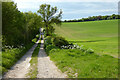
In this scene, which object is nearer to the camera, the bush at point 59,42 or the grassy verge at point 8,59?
the grassy verge at point 8,59

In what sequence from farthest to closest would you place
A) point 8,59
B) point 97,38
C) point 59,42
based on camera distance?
point 97,38, point 59,42, point 8,59

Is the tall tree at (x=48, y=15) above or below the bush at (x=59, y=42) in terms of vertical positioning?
above

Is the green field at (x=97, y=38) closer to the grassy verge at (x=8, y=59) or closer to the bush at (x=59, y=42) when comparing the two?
the bush at (x=59, y=42)

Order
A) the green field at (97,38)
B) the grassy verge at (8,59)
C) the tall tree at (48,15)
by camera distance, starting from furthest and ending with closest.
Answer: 1. the tall tree at (48,15)
2. the green field at (97,38)
3. the grassy verge at (8,59)

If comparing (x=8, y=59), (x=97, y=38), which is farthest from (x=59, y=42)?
(x=97, y=38)

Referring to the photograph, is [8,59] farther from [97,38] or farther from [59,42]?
[97,38]

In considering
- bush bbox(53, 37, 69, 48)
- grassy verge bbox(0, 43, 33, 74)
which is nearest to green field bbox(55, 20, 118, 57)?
bush bbox(53, 37, 69, 48)

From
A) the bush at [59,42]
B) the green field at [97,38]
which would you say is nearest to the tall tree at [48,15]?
the green field at [97,38]

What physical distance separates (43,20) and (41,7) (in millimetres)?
4621

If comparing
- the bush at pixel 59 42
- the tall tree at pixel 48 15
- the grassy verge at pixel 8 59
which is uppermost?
the tall tree at pixel 48 15

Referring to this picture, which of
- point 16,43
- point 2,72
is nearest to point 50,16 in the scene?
point 16,43

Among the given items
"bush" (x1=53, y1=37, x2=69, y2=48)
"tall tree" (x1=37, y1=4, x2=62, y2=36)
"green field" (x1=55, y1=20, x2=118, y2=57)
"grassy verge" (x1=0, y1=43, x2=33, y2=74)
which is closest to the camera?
Result: "grassy verge" (x1=0, y1=43, x2=33, y2=74)

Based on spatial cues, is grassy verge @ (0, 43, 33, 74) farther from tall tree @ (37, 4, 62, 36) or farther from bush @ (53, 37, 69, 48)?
tall tree @ (37, 4, 62, 36)

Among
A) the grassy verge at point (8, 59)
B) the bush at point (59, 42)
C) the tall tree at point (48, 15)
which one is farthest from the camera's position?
the tall tree at point (48, 15)
